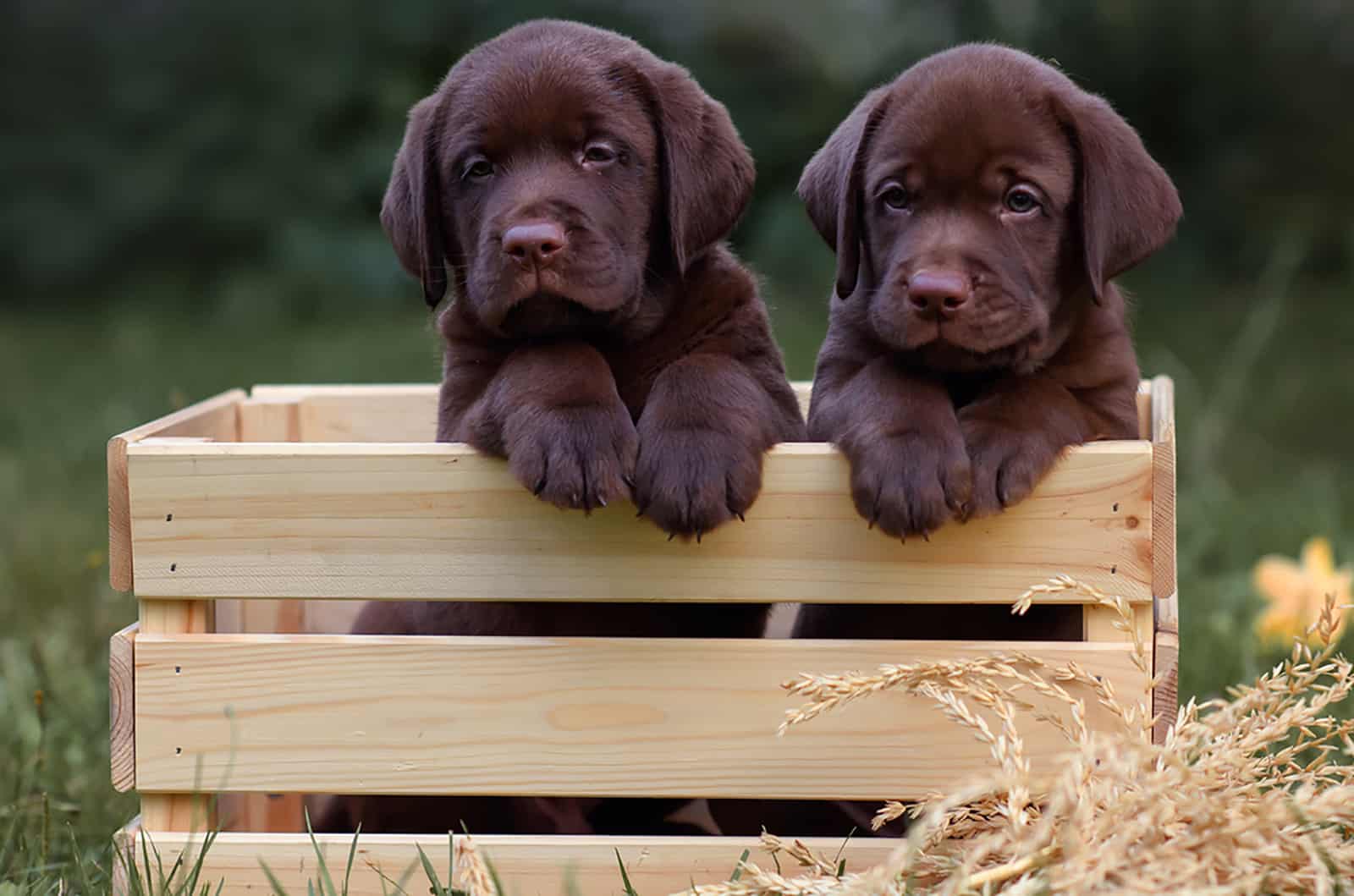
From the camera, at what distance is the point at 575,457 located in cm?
247

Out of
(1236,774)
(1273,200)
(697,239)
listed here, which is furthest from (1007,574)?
(1273,200)

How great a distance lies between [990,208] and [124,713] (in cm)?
166

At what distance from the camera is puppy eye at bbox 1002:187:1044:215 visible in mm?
2752

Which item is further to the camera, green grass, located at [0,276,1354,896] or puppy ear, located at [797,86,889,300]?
green grass, located at [0,276,1354,896]

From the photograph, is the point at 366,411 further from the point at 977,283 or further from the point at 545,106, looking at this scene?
the point at 977,283

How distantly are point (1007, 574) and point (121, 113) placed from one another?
10659 mm

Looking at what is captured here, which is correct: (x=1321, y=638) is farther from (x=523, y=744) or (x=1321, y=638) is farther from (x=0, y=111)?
(x=0, y=111)

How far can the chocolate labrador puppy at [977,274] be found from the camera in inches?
98.8

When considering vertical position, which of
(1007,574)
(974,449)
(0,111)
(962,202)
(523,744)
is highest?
(962,202)

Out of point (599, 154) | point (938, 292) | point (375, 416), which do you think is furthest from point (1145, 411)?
point (375, 416)

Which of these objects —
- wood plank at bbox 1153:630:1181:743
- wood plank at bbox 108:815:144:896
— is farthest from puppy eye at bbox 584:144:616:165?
Result: wood plank at bbox 108:815:144:896

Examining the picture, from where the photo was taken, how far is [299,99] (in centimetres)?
1086

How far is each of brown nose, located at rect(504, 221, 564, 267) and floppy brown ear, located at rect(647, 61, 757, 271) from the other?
0.91 ft

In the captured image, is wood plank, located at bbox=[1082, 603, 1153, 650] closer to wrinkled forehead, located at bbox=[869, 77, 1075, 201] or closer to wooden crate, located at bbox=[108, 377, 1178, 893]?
wooden crate, located at bbox=[108, 377, 1178, 893]
